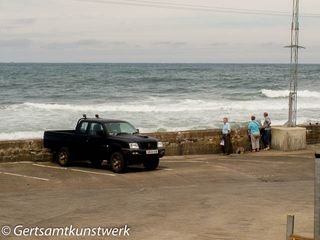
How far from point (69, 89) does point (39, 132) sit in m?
40.3

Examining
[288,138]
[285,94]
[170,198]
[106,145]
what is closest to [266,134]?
[288,138]

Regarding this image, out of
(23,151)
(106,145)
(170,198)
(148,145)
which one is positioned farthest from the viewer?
(23,151)

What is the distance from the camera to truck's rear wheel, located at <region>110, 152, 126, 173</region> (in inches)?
701

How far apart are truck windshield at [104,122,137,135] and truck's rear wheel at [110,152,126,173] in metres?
0.93

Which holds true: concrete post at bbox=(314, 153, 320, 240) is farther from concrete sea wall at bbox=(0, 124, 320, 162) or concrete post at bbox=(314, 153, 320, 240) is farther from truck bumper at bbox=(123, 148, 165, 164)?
concrete sea wall at bbox=(0, 124, 320, 162)

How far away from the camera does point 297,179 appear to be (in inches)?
670

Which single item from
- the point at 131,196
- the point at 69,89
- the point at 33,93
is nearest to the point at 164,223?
the point at 131,196

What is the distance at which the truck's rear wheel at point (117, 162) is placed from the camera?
1780 centimetres

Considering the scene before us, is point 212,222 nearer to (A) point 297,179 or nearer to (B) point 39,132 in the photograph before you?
(A) point 297,179

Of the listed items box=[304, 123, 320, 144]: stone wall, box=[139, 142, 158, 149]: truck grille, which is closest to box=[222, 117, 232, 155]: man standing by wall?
box=[304, 123, 320, 144]: stone wall

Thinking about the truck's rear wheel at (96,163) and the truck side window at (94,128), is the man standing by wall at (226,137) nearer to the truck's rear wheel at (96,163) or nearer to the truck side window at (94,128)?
the truck's rear wheel at (96,163)

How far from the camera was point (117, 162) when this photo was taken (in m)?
17.9

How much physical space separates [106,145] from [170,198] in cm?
502

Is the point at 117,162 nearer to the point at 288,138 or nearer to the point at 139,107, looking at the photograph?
→ the point at 288,138
